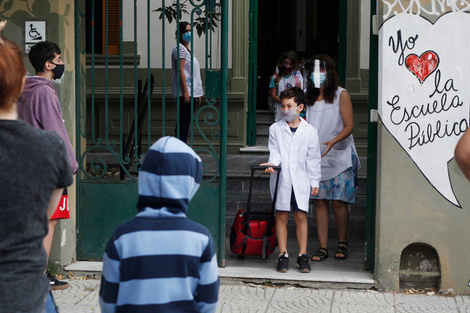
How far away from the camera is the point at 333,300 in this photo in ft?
19.8

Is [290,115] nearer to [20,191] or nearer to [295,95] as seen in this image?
[295,95]

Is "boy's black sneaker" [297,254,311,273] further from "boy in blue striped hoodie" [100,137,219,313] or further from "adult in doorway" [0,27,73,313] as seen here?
"adult in doorway" [0,27,73,313]

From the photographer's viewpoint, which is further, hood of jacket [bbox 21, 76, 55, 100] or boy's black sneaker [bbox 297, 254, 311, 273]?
boy's black sneaker [bbox 297, 254, 311, 273]

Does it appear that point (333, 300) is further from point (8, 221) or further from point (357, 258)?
point (8, 221)

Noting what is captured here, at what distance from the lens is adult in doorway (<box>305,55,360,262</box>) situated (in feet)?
23.2

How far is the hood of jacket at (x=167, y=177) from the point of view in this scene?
2.90 metres

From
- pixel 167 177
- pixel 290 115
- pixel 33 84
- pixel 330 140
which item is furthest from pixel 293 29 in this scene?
pixel 167 177

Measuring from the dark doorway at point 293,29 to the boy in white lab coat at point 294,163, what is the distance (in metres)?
7.12

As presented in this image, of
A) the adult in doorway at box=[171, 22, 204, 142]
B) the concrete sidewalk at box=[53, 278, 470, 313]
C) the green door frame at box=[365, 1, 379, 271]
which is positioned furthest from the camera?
the adult in doorway at box=[171, 22, 204, 142]

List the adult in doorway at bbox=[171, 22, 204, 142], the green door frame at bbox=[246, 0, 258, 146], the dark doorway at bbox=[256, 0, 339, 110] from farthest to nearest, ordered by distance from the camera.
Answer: the dark doorway at bbox=[256, 0, 339, 110] < the green door frame at bbox=[246, 0, 258, 146] < the adult in doorway at bbox=[171, 22, 204, 142]

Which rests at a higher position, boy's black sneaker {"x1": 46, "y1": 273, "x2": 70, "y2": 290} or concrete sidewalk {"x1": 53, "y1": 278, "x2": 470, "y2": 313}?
boy's black sneaker {"x1": 46, "y1": 273, "x2": 70, "y2": 290}

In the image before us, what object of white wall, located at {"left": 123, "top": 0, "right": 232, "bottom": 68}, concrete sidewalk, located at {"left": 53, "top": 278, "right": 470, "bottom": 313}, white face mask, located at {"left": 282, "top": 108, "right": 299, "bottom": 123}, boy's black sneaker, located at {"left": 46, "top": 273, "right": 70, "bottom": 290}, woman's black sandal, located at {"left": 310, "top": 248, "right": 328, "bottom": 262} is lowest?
concrete sidewalk, located at {"left": 53, "top": 278, "right": 470, "bottom": 313}

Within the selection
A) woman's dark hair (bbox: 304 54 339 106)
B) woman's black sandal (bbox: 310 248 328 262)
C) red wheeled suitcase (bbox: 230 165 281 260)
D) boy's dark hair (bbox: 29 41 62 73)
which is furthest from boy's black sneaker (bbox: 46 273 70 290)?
woman's dark hair (bbox: 304 54 339 106)

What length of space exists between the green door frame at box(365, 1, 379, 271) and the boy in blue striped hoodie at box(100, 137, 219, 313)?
3.75 metres
